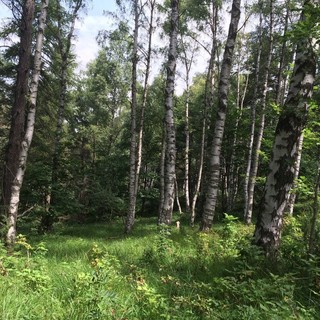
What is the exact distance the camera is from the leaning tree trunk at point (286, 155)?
505 cm

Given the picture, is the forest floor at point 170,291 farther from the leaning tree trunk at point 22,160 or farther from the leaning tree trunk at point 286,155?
the leaning tree trunk at point 22,160

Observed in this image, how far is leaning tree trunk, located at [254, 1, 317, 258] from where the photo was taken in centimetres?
505

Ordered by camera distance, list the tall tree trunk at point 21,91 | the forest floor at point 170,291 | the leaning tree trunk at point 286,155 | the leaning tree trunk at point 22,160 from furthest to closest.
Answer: the tall tree trunk at point 21,91 → the leaning tree trunk at point 22,160 → the leaning tree trunk at point 286,155 → the forest floor at point 170,291

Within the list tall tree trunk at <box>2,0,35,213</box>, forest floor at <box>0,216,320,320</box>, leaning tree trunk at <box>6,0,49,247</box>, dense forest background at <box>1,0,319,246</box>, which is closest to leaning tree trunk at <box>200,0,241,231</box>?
dense forest background at <box>1,0,319,246</box>

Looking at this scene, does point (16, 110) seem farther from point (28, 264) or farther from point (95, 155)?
point (95, 155)

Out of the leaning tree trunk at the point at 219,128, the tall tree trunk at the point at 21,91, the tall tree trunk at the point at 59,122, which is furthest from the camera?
the tall tree trunk at the point at 59,122

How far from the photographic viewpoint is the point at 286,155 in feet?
16.7

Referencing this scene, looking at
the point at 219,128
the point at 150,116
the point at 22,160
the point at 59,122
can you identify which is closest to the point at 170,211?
the point at 219,128

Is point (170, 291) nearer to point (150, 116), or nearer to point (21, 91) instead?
point (21, 91)

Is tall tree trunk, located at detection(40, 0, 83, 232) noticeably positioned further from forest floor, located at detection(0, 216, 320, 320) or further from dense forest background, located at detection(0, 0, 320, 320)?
forest floor, located at detection(0, 216, 320, 320)

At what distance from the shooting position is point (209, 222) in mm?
8742

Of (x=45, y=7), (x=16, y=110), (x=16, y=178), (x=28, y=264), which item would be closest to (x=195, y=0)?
(x=45, y=7)

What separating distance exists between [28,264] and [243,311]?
293 cm

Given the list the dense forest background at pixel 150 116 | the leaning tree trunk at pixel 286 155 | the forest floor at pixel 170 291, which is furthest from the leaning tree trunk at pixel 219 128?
the leaning tree trunk at pixel 286 155
